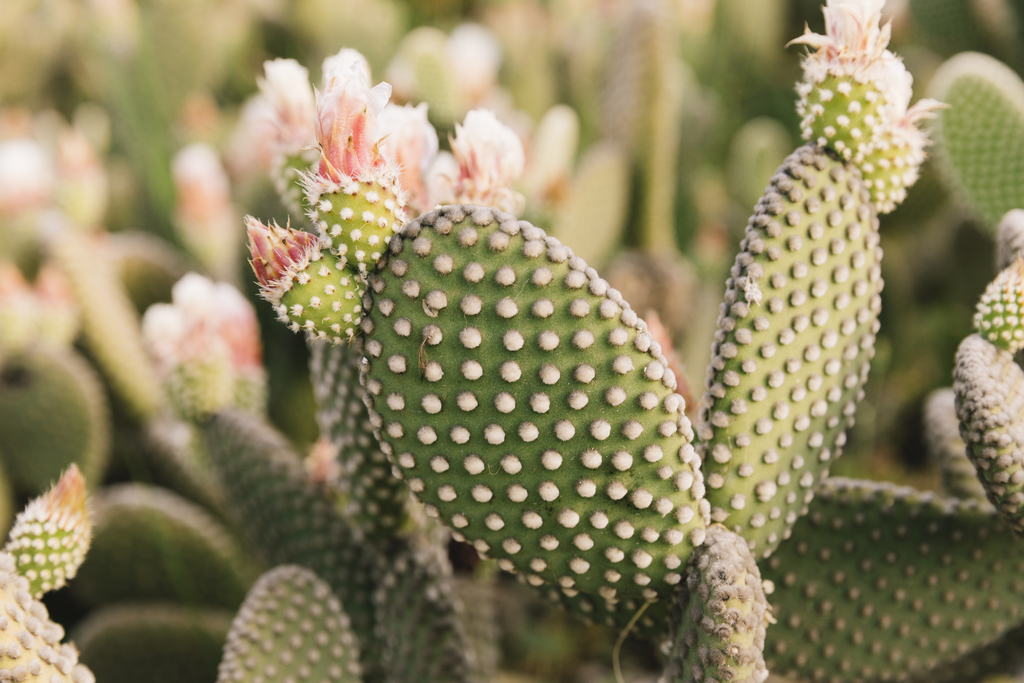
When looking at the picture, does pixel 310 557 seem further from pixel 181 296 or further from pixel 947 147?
pixel 947 147

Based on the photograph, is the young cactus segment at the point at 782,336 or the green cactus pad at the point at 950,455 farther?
the green cactus pad at the point at 950,455

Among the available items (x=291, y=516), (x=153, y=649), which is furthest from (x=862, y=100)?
(x=153, y=649)

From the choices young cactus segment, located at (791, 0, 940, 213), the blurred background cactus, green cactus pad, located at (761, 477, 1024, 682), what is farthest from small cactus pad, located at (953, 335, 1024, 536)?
young cactus segment, located at (791, 0, 940, 213)

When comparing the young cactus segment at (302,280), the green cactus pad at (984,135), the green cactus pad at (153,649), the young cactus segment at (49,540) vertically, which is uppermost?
the green cactus pad at (984,135)

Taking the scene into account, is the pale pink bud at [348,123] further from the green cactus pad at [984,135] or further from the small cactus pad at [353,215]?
the green cactus pad at [984,135]

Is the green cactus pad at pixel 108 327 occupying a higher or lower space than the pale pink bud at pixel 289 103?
lower

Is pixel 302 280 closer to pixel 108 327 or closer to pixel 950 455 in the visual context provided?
pixel 950 455

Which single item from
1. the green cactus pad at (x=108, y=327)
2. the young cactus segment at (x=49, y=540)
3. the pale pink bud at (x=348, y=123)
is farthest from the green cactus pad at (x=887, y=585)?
the green cactus pad at (x=108, y=327)
